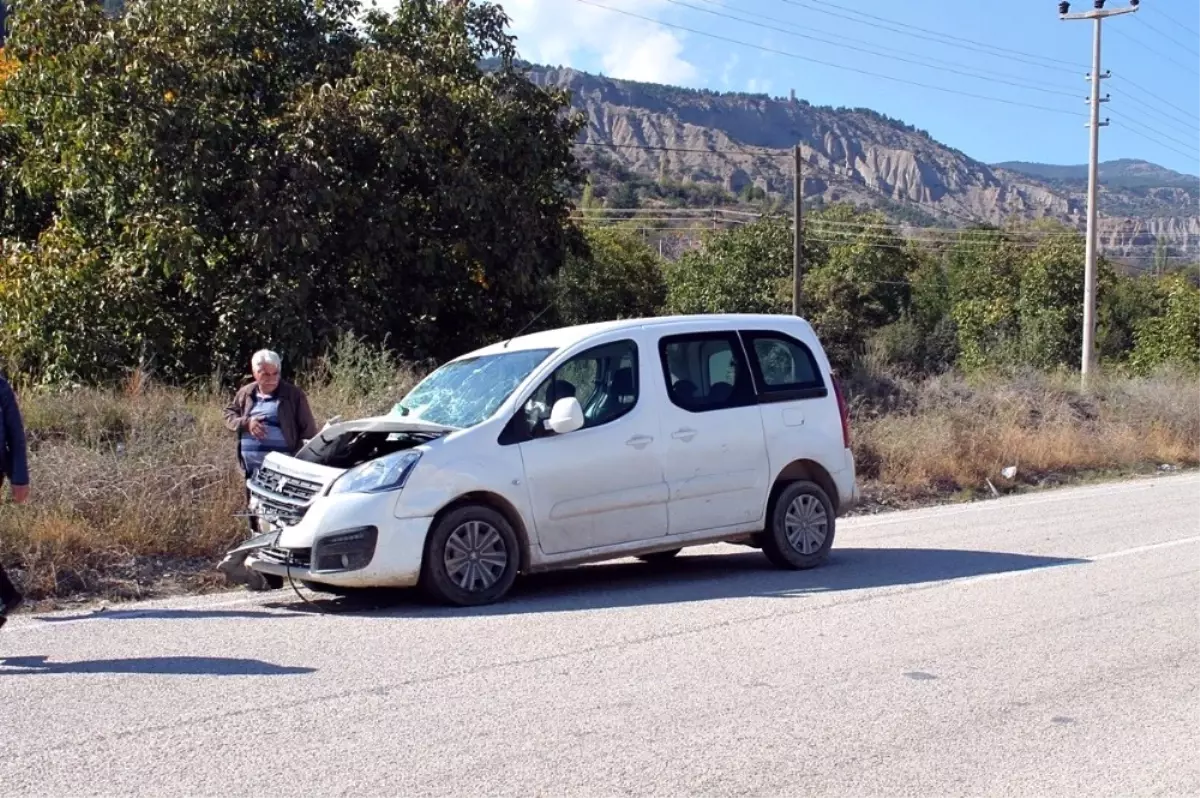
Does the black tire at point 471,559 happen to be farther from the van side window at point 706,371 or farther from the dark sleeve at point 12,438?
the dark sleeve at point 12,438

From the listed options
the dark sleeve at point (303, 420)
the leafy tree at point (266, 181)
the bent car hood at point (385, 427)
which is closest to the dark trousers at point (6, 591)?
the bent car hood at point (385, 427)

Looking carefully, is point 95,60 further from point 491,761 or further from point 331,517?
point 491,761

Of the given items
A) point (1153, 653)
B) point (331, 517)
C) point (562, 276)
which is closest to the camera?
point (1153, 653)

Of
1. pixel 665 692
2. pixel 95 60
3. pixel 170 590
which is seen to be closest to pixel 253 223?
pixel 95 60

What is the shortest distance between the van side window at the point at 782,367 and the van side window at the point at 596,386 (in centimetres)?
114

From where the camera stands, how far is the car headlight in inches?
320

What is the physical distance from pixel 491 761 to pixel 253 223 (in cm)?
1419

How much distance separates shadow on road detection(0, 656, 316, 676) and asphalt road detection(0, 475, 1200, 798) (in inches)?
0.9

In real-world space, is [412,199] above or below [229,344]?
above

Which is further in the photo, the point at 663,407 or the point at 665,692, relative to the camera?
the point at 663,407

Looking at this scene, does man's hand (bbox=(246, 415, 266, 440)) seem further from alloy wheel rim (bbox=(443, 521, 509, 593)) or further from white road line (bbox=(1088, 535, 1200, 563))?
white road line (bbox=(1088, 535, 1200, 563))

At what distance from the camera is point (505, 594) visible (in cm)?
879

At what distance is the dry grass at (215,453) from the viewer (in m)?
9.60

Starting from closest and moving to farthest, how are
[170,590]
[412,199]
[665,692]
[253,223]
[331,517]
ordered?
1. [665,692]
2. [331,517]
3. [170,590]
4. [253,223]
5. [412,199]
